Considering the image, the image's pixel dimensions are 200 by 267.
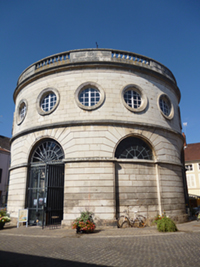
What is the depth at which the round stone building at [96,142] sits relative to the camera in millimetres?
11562

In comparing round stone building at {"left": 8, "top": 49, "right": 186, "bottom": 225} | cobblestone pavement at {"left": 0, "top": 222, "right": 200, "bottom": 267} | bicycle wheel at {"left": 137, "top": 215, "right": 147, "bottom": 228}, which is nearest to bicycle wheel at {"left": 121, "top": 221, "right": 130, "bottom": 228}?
round stone building at {"left": 8, "top": 49, "right": 186, "bottom": 225}

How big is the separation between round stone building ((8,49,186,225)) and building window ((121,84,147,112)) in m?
0.06

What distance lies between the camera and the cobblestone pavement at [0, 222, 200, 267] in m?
5.73

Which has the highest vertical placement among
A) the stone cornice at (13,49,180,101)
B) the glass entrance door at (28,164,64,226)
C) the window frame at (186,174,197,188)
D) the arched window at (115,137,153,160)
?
the stone cornice at (13,49,180,101)

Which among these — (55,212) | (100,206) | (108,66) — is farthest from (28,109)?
(100,206)

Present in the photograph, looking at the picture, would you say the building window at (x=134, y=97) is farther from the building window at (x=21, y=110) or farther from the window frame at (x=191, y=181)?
the window frame at (x=191, y=181)

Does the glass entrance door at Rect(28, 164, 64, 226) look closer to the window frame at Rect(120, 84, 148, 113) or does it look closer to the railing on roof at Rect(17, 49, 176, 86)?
the window frame at Rect(120, 84, 148, 113)

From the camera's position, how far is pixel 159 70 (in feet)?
49.4

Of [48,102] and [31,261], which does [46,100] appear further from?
[31,261]

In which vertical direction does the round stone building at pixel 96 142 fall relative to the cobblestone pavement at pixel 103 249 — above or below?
above

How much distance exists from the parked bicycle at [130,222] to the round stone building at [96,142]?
31 centimetres

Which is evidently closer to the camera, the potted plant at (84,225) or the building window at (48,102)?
the potted plant at (84,225)

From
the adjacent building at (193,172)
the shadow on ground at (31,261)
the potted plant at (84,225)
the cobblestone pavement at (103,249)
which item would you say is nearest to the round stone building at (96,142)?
the potted plant at (84,225)

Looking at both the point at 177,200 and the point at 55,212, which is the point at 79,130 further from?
the point at 177,200
